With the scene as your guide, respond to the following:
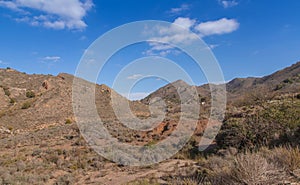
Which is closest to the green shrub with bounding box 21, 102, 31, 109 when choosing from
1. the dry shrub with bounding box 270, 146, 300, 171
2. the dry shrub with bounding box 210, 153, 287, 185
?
the dry shrub with bounding box 210, 153, 287, 185

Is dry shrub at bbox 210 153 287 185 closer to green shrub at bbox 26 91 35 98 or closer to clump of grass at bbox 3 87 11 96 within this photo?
green shrub at bbox 26 91 35 98

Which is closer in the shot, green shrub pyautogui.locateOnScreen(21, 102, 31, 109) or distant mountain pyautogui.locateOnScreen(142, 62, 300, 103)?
distant mountain pyautogui.locateOnScreen(142, 62, 300, 103)

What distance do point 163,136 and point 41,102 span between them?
24.1 meters

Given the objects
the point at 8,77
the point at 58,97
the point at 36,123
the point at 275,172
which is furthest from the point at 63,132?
the point at 8,77

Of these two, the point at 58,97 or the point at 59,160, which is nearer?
the point at 59,160

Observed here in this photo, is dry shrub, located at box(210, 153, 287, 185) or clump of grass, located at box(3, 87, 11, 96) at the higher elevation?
clump of grass, located at box(3, 87, 11, 96)

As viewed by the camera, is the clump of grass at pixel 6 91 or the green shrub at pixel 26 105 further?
the clump of grass at pixel 6 91

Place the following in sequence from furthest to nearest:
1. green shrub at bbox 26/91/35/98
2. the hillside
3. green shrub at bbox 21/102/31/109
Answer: green shrub at bbox 26/91/35/98
green shrub at bbox 21/102/31/109
the hillside

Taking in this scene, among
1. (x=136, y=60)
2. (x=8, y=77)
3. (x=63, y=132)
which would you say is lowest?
(x=63, y=132)

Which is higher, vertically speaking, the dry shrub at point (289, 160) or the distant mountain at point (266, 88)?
the distant mountain at point (266, 88)

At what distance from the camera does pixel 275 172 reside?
4492 mm

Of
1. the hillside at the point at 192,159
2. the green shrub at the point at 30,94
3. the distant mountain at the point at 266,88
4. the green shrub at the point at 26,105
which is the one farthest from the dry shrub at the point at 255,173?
the green shrub at the point at 30,94

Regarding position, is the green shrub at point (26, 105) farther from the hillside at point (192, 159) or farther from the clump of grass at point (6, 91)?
the hillside at point (192, 159)

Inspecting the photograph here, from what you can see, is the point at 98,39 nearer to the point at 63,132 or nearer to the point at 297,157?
the point at 297,157
